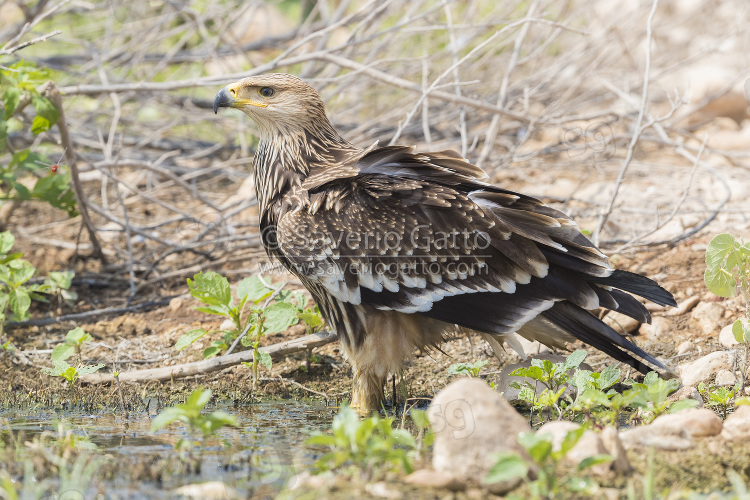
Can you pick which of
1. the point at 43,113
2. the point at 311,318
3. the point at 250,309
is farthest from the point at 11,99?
the point at 311,318

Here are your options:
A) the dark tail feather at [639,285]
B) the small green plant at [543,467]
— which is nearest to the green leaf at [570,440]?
the small green plant at [543,467]

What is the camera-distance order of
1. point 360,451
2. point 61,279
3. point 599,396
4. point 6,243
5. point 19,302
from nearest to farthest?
point 360,451, point 599,396, point 19,302, point 6,243, point 61,279

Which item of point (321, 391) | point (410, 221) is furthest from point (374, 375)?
point (410, 221)

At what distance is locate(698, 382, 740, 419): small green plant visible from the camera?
3350mm

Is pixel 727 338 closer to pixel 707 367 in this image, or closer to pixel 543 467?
pixel 707 367

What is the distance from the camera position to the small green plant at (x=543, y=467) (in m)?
2.28

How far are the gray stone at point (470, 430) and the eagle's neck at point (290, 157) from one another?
75.8 inches

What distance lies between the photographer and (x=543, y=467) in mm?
2389

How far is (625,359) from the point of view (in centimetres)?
372

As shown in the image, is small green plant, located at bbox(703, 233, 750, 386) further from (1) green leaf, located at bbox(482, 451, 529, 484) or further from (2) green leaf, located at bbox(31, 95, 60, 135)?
(2) green leaf, located at bbox(31, 95, 60, 135)

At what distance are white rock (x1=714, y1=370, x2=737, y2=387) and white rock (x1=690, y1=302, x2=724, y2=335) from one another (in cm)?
63

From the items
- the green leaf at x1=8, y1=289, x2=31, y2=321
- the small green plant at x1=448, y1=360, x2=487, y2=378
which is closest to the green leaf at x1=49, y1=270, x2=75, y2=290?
the green leaf at x1=8, y1=289, x2=31, y2=321

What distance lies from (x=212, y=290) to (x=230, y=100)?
1088 mm

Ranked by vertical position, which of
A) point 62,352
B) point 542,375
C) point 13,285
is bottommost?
point 542,375
